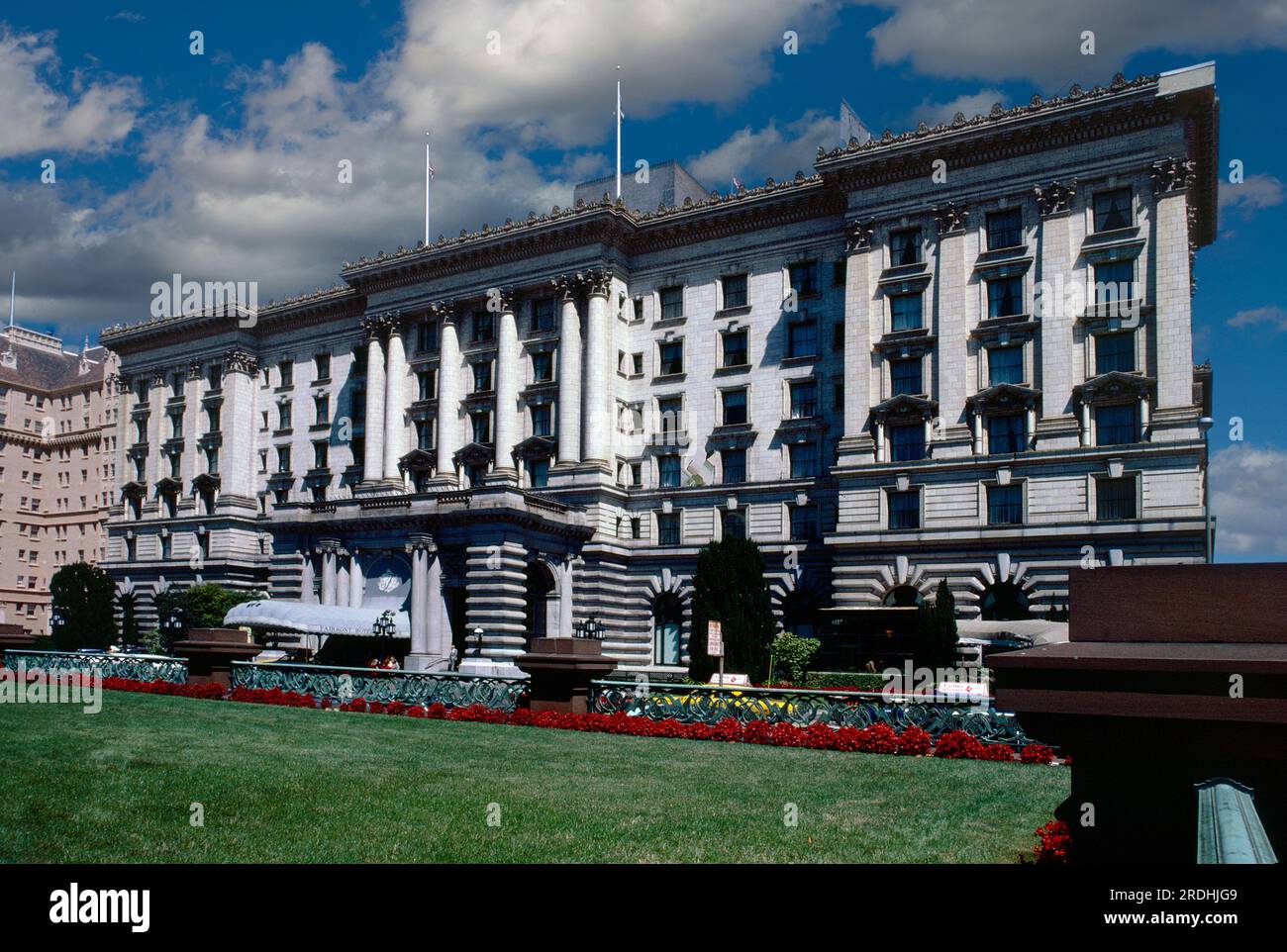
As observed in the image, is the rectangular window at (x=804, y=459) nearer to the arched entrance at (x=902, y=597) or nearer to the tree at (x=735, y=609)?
the arched entrance at (x=902, y=597)

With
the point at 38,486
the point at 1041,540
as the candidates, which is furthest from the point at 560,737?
the point at 38,486

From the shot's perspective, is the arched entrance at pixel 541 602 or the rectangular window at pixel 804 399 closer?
the rectangular window at pixel 804 399

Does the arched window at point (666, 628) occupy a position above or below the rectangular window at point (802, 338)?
below

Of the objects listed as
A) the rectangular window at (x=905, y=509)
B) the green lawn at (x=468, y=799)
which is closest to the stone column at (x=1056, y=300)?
the rectangular window at (x=905, y=509)

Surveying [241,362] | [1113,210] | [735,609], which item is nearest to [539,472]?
[735,609]

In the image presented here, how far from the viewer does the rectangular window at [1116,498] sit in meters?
43.9

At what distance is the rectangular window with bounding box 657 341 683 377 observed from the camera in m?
58.3

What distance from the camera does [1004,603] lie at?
46.4m

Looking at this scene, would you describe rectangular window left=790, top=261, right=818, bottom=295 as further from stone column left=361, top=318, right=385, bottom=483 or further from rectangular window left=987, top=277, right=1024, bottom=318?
stone column left=361, top=318, right=385, bottom=483

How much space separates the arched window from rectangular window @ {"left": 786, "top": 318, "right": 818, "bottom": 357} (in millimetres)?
14130

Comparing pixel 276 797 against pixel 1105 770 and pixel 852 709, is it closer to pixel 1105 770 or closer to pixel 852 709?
pixel 1105 770

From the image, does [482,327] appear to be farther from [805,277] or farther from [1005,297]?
[1005,297]

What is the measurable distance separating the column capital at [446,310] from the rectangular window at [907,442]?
87.6 ft

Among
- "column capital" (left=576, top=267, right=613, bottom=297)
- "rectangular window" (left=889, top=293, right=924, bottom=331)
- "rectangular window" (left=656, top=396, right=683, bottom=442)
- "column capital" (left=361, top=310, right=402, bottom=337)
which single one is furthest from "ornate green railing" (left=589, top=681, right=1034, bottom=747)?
"column capital" (left=361, top=310, right=402, bottom=337)
